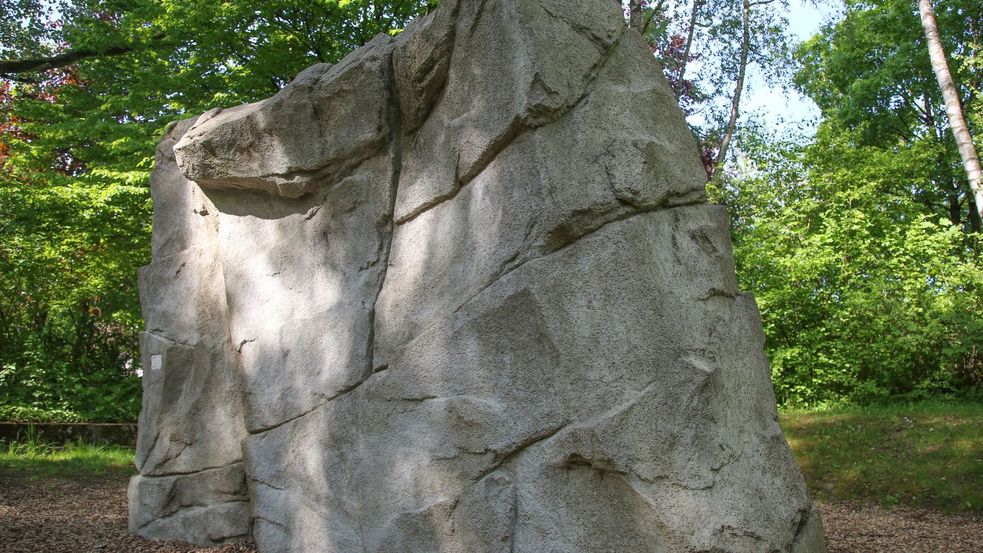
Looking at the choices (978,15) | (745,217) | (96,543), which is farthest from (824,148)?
(96,543)

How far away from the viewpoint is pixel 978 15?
18.1 metres

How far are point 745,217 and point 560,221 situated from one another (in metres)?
12.8

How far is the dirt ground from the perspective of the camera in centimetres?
624

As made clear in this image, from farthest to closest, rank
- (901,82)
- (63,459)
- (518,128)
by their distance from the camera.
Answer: (901,82), (63,459), (518,128)

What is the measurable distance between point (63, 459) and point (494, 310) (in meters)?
8.54

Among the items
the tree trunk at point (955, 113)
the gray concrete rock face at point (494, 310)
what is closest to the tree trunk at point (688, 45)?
the tree trunk at point (955, 113)

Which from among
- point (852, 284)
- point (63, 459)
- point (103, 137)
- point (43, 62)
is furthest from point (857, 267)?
point (43, 62)

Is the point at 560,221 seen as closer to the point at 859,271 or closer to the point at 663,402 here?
the point at 663,402

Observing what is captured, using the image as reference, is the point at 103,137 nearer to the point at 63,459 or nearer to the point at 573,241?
the point at 63,459

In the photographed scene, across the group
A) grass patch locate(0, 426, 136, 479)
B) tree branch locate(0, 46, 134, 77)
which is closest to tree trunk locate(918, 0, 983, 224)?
grass patch locate(0, 426, 136, 479)

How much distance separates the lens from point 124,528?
696cm

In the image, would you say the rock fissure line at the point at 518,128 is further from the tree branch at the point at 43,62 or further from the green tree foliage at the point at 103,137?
the tree branch at the point at 43,62

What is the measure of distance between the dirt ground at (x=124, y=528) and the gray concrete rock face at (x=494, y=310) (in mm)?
1100

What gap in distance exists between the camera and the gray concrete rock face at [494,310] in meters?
4.21
